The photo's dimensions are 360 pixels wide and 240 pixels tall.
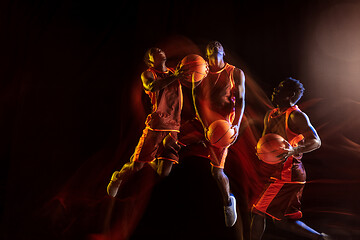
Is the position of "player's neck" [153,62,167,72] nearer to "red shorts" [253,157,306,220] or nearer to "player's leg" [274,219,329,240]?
"red shorts" [253,157,306,220]

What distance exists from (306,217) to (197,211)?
3.56ft

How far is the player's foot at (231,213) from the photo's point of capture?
10.1ft

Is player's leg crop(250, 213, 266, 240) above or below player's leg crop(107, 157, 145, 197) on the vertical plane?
below

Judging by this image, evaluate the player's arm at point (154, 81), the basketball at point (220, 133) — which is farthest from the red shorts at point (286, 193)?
the player's arm at point (154, 81)

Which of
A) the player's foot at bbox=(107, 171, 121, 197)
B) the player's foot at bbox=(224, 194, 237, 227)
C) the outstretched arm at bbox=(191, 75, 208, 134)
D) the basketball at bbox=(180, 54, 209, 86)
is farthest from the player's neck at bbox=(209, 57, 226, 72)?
the player's foot at bbox=(107, 171, 121, 197)

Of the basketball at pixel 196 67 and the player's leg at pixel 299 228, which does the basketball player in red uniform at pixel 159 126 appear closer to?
the basketball at pixel 196 67

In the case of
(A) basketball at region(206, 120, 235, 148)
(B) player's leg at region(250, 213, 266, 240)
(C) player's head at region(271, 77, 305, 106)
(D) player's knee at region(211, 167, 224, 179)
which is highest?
(C) player's head at region(271, 77, 305, 106)

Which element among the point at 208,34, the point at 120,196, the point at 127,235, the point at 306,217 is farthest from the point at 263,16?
the point at 127,235

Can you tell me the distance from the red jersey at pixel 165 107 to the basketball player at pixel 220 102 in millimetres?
197

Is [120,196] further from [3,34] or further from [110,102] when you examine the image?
[3,34]

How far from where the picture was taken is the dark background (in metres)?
3.28

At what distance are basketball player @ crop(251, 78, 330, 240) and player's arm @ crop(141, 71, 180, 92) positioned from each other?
1062 mm

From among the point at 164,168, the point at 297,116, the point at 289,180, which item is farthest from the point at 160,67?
the point at 289,180

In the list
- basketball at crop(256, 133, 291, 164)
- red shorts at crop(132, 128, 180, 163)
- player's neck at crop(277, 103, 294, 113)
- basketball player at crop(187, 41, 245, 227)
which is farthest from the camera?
red shorts at crop(132, 128, 180, 163)
